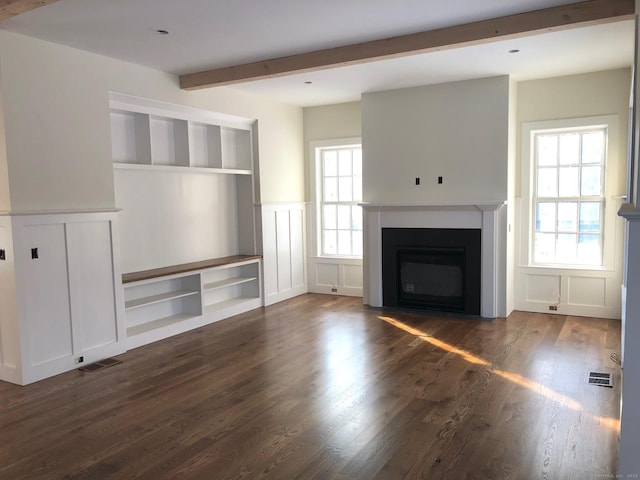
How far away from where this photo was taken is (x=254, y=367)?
13.9 feet

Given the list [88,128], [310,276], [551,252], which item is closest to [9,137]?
[88,128]

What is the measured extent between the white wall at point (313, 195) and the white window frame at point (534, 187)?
7.00ft

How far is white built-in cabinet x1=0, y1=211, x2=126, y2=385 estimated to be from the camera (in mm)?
3854

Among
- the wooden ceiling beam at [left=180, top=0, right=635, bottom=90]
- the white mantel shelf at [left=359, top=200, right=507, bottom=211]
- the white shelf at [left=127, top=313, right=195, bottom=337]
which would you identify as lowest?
the white shelf at [left=127, top=313, right=195, bottom=337]

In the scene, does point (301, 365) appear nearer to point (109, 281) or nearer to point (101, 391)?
point (101, 391)

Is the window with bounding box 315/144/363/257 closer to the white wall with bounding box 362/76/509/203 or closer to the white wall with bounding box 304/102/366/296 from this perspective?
the white wall with bounding box 304/102/366/296

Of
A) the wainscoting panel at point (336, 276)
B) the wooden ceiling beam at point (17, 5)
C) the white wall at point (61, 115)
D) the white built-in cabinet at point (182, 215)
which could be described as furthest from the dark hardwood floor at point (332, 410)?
the wooden ceiling beam at point (17, 5)

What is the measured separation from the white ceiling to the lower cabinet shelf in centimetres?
208

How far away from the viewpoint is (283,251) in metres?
6.87

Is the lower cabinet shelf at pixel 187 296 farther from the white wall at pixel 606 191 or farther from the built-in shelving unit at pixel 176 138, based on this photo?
the white wall at pixel 606 191

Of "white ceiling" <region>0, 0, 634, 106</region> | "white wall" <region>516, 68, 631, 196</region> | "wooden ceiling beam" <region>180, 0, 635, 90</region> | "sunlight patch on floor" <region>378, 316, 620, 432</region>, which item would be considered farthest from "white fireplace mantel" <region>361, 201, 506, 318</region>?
"wooden ceiling beam" <region>180, 0, 635, 90</region>

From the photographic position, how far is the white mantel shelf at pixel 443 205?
5.49 m

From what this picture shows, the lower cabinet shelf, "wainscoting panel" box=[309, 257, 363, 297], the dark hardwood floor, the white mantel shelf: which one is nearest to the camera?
the dark hardwood floor

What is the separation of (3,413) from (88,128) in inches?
91.7
